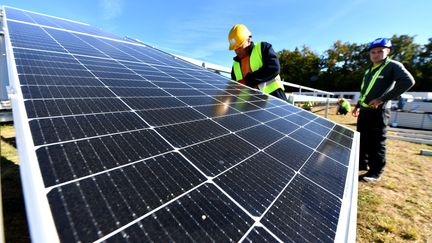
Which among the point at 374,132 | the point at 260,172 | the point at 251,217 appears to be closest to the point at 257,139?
the point at 260,172

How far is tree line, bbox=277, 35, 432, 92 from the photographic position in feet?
170

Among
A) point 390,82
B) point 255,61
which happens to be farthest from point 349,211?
point 390,82

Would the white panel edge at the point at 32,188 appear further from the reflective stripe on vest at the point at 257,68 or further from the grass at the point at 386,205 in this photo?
the reflective stripe on vest at the point at 257,68

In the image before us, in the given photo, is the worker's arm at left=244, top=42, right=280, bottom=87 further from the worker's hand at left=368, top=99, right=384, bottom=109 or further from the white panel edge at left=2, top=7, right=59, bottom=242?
the white panel edge at left=2, top=7, right=59, bottom=242

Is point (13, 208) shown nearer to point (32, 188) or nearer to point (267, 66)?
point (32, 188)

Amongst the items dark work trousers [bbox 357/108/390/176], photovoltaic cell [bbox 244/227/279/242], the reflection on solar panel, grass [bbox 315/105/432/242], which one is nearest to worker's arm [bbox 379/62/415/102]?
dark work trousers [bbox 357/108/390/176]

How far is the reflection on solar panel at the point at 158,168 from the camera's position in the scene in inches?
46.4

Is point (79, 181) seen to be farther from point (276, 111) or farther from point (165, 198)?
point (276, 111)

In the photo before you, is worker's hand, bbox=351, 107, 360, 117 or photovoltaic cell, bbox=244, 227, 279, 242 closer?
photovoltaic cell, bbox=244, 227, 279, 242

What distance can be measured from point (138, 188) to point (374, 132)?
215 inches

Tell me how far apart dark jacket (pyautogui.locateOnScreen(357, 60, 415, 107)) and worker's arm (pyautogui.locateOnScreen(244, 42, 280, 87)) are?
2191 mm

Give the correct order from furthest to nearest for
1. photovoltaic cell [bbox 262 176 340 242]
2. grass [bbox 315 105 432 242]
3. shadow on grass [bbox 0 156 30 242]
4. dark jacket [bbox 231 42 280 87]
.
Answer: dark jacket [bbox 231 42 280 87], grass [bbox 315 105 432 242], shadow on grass [bbox 0 156 30 242], photovoltaic cell [bbox 262 176 340 242]

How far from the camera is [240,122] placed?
307cm

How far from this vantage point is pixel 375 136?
17.0 ft
